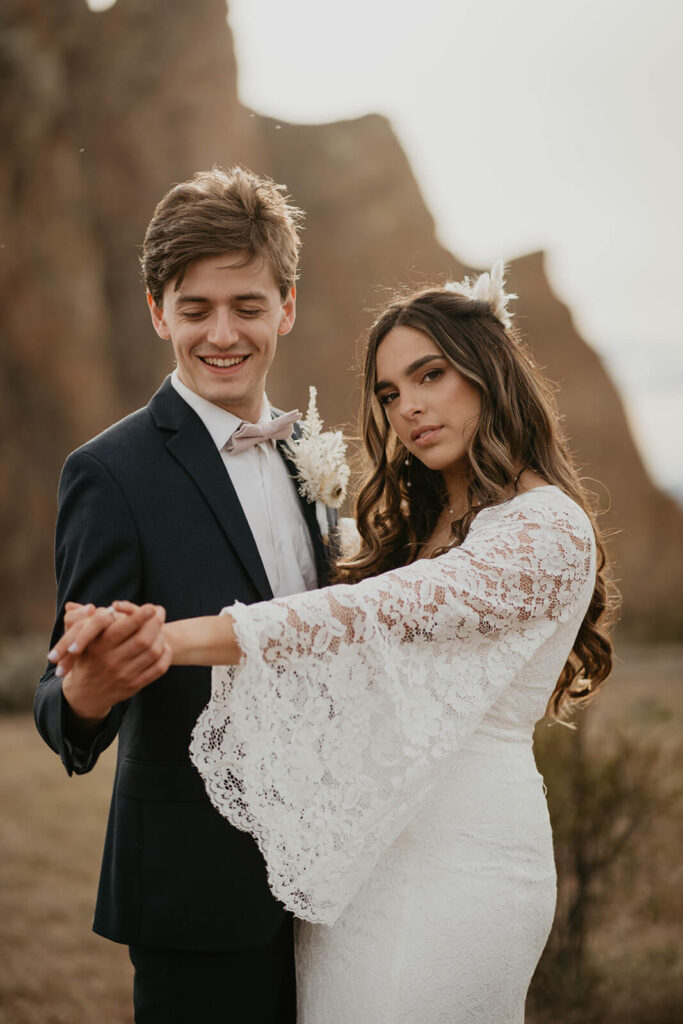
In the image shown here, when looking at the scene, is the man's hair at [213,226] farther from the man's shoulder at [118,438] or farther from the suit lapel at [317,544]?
the suit lapel at [317,544]

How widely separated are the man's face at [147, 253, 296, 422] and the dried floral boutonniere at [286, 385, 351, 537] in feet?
0.82

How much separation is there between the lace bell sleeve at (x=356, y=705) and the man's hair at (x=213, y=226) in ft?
3.31

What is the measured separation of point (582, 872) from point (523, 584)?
2.98 m

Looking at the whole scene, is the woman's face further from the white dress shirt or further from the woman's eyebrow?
the white dress shirt

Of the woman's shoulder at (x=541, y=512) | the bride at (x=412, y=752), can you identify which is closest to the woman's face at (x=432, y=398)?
the bride at (x=412, y=752)

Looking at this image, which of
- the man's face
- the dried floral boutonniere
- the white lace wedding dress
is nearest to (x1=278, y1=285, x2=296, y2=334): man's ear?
the man's face

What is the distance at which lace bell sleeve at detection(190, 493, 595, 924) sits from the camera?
6.61 ft

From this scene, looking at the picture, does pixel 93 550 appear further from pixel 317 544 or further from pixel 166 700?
pixel 317 544

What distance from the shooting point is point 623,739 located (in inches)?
190

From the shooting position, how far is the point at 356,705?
6.91 feet

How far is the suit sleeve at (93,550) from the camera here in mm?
2145

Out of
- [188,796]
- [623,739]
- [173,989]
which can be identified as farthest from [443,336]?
[623,739]

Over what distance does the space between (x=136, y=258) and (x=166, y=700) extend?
1388 centimetres

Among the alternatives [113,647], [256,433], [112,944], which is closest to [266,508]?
[256,433]
